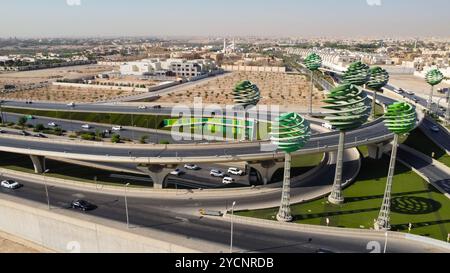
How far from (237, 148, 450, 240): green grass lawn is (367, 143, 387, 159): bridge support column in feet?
36.3

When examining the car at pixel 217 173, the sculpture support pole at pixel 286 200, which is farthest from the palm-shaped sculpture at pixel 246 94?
the sculpture support pole at pixel 286 200

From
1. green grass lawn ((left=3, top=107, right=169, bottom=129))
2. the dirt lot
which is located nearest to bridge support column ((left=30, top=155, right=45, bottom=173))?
green grass lawn ((left=3, top=107, right=169, bottom=129))

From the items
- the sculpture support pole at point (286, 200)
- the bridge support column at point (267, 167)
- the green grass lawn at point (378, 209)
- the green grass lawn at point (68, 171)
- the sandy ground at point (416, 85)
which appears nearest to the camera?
the sculpture support pole at point (286, 200)

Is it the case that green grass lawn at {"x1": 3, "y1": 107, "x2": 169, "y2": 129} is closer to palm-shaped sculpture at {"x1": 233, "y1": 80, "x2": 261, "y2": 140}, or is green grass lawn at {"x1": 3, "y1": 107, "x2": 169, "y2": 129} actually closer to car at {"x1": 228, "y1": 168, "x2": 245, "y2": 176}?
palm-shaped sculpture at {"x1": 233, "y1": 80, "x2": 261, "y2": 140}

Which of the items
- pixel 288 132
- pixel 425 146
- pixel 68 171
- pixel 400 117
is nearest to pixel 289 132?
pixel 288 132

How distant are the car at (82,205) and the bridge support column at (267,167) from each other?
1105 inches

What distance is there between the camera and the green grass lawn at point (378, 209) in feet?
163

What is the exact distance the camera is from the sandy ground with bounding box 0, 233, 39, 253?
51.7 m

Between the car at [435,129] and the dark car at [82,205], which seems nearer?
the dark car at [82,205]

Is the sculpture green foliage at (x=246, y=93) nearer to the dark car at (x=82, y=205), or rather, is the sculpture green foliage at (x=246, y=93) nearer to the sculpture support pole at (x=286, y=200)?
the sculpture support pole at (x=286, y=200)

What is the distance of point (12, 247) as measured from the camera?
172 feet

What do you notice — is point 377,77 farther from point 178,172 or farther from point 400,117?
point 178,172

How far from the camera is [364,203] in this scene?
2213 inches
